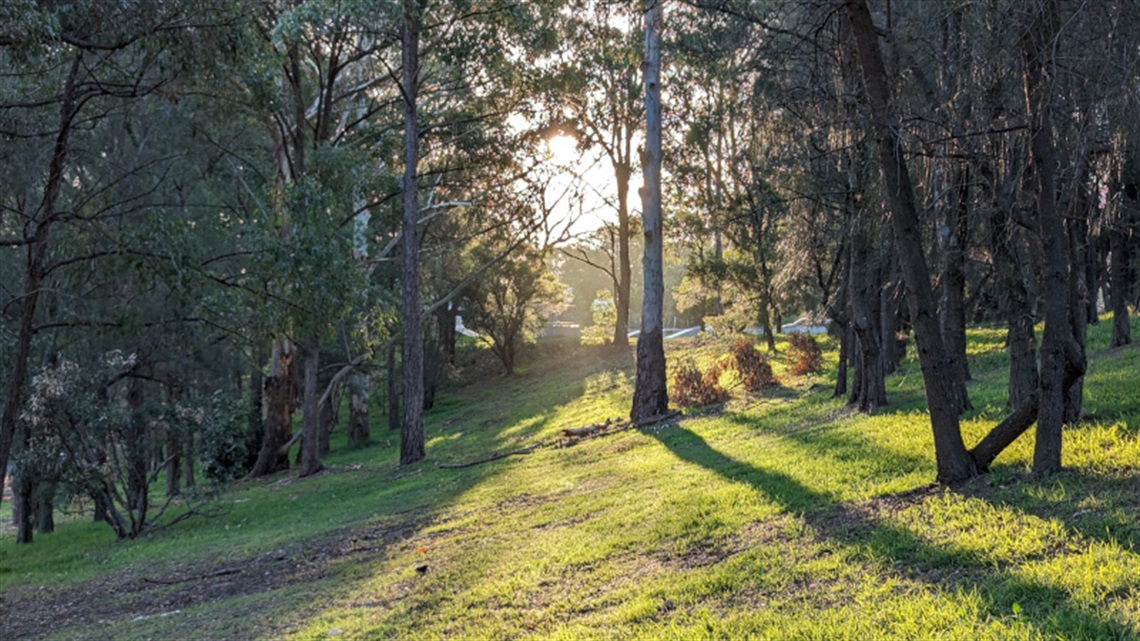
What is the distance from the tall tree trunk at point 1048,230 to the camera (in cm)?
536

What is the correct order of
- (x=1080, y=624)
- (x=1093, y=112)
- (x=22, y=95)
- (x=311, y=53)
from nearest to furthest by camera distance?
(x=1080, y=624), (x=1093, y=112), (x=22, y=95), (x=311, y=53)

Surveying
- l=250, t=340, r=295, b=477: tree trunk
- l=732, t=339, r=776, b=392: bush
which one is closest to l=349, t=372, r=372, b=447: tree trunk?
l=250, t=340, r=295, b=477: tree trunk

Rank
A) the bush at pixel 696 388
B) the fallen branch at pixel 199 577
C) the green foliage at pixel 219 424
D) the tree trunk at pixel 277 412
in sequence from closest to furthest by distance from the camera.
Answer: the fallen branch at pixel 199 577 → the green foliage at pixel 219 424 → the bush at pixel 696 388 → the tree trunk at pixel 277 412

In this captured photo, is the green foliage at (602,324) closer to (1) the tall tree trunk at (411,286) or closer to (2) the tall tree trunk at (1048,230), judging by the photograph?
(1) the tall tree trunk at (411,286)

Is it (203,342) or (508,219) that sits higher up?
(508,219)

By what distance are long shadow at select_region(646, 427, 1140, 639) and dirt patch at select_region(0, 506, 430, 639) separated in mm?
4756

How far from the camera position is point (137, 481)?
47.6 ft

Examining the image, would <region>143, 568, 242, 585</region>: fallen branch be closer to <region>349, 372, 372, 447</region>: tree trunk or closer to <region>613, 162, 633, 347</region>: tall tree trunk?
<region>349, 372, 372, 447</region>: tree trunk

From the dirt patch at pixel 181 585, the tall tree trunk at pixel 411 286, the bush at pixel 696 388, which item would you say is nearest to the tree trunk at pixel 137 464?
the dirt patch at pixel 181 585

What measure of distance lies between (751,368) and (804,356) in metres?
1.48

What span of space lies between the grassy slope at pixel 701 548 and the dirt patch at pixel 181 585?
50 mm

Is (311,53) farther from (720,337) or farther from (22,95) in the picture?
(720,337)

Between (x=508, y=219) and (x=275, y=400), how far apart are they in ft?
25.5

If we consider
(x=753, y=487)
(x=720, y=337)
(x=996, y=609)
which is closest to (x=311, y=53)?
(x=720, y=337)
